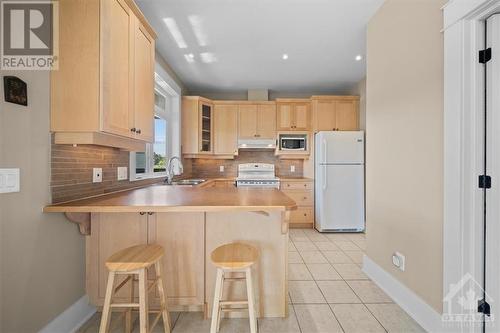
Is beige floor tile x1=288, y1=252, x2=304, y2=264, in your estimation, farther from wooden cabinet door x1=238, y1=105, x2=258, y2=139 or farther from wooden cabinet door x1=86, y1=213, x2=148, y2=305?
wooden cabinet door x1=238, y1=105, x2=258, y2=139

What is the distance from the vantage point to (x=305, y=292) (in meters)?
2.18

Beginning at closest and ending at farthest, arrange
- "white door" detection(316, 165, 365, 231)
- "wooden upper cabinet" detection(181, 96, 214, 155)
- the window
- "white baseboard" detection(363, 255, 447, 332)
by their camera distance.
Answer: "white baseboard" detection(363, 255, 447, 332) < the window < "white door" detection(316, 165, 365, 231) < "wooden upper cabinet" detection(181, 96, 214, 155)

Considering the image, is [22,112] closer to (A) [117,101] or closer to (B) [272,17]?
(A) [117,101]

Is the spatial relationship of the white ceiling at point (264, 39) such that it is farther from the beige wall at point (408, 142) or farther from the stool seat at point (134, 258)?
the stool seat at point (134, 258)

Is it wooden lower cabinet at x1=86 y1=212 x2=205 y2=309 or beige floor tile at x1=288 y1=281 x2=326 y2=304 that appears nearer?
wooden lower cabinet at x1=86 y1=212 x2=205 y2=309

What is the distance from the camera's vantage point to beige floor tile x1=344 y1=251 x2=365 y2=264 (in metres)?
2.89

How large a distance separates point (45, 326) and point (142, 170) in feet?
6.08

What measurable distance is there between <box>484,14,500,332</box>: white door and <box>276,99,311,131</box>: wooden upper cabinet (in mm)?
3203

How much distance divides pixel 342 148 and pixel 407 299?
2.51m

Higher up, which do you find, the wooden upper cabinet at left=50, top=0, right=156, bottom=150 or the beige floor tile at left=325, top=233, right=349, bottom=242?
the wooden upper cabinet at left=50, top=0, right=156, bottom=150

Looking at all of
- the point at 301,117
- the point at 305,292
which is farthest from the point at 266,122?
the point at 305,292

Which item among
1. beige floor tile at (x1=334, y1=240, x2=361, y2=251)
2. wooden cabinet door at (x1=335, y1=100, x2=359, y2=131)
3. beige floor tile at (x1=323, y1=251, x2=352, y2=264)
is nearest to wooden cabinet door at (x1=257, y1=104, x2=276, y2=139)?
wooden cabinet door at (x1=335, y1=100, x2=359, y2=131)

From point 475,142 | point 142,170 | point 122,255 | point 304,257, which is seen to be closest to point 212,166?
point 142,170

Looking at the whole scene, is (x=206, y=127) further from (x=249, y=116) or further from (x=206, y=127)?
(x=249, y=116)
